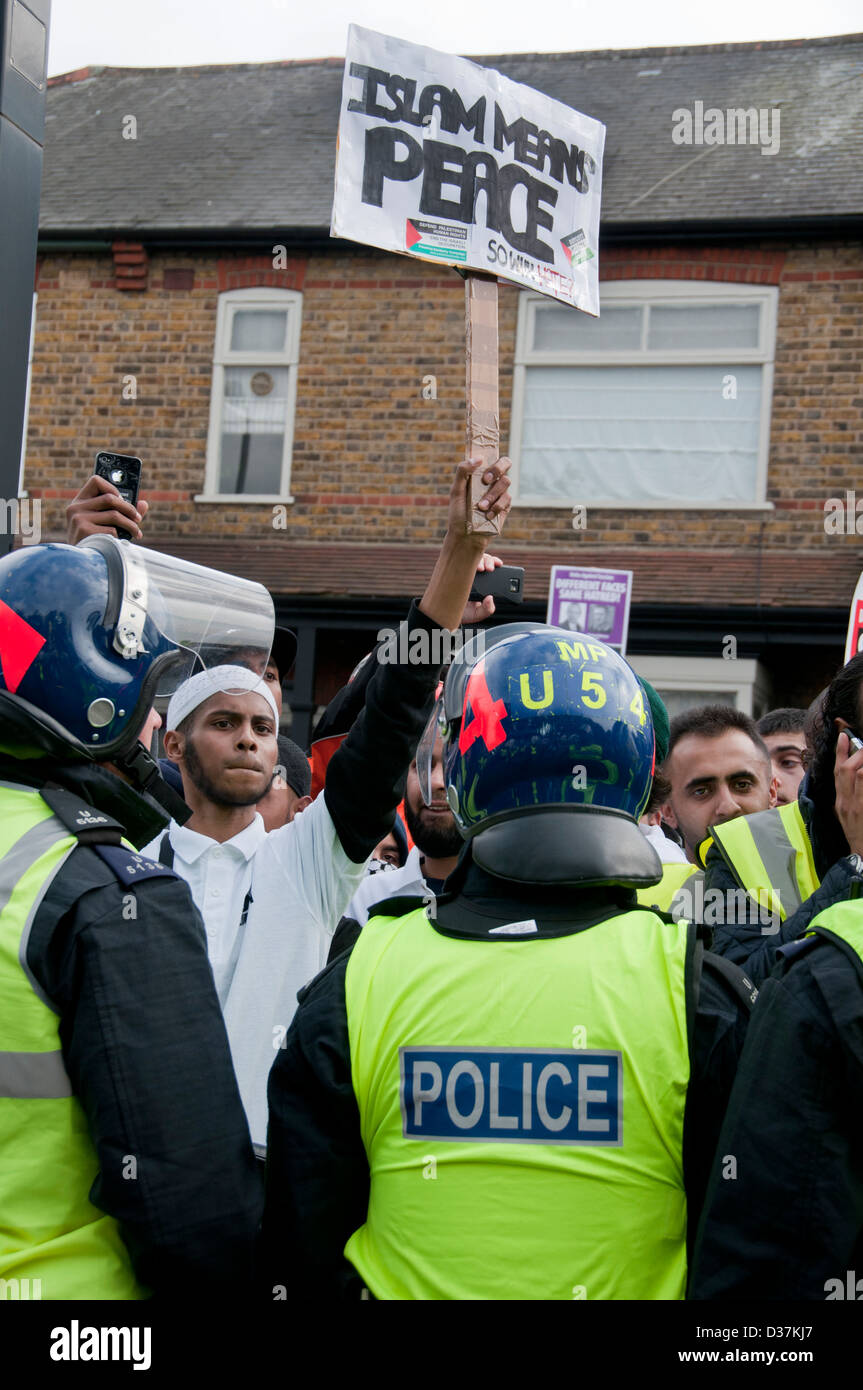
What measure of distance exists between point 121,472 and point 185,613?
100 centimetres

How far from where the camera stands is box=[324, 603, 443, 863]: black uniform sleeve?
96.4 inches

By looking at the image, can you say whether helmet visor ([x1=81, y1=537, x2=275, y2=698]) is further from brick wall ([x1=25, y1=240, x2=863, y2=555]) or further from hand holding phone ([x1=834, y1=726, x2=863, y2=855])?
brick wall ([x1=25, y1=240, x2=863, y2=555])

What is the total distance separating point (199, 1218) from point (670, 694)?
32.7ft

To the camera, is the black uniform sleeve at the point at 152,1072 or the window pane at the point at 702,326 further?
the window pane at the point at 702,326

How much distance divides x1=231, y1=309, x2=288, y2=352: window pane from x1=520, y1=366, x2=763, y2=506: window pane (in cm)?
231

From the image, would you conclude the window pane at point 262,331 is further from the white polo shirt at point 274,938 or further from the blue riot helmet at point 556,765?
the blue riot helmet at point 556,765

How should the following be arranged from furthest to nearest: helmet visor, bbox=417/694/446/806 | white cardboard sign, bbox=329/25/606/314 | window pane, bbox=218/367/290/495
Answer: window pane, bbox=218/367/290/495 → helmet visor, bbox=417/694/446/806 → white cardboard sign, bbox=329/25/606/314

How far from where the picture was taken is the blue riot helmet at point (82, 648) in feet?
6.34

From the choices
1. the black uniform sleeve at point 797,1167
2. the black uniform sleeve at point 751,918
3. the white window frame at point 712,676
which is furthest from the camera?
the white window frame at point 712,676

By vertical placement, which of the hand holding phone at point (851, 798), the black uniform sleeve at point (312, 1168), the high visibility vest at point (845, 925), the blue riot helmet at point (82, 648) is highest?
the blue riot helmet at point (82, 648)

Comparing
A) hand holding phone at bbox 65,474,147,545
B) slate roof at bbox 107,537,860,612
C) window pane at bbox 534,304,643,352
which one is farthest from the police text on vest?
window pane at bbox 534,304,643,352

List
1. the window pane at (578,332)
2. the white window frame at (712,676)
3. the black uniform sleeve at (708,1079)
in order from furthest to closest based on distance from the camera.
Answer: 1. the window pane at (578,332)
2. the white window frame at (712,676)
3. the black uniform sleeve at (708,1079)

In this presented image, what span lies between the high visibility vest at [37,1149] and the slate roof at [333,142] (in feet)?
35.0

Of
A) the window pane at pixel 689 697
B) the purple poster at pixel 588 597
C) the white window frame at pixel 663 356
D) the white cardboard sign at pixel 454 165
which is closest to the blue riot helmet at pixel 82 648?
the white cardboard sign at pixel 454 165
